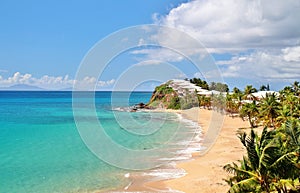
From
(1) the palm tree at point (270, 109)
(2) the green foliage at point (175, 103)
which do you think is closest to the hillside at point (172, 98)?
(2) the green foliage at point (175, 103)

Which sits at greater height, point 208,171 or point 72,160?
point 208,171

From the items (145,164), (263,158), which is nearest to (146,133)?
(145,164)

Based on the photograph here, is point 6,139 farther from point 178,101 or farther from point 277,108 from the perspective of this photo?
point 178,101

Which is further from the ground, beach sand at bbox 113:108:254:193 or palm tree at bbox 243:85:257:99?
palm tree at bbox 243:85:257:99

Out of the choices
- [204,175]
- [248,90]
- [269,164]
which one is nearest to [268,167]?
[269,164]

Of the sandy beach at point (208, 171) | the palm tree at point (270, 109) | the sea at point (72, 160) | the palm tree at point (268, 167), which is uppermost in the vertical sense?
the palm tree at point (270, 109)

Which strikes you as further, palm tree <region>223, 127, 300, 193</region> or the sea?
the sea

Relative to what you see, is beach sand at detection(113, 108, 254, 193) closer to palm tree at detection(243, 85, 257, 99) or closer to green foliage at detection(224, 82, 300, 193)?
green foliage at detection(224, 82, 300, 193)

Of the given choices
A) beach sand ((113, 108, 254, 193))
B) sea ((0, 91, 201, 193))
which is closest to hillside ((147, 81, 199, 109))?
sea ((0, 91, 201, 193))

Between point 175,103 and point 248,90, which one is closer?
point 248,90

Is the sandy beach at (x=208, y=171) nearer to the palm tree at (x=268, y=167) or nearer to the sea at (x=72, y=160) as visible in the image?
the sea at (x=72, y=160)

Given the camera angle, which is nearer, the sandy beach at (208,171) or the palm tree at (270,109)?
the sandy beach at (208,171)

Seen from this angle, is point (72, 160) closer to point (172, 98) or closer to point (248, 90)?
point (248, 90)

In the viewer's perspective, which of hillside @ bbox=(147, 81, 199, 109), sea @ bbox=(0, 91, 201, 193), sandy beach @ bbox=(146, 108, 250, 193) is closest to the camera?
sandy beach @ bbox=(146, 108, 250, 193)
